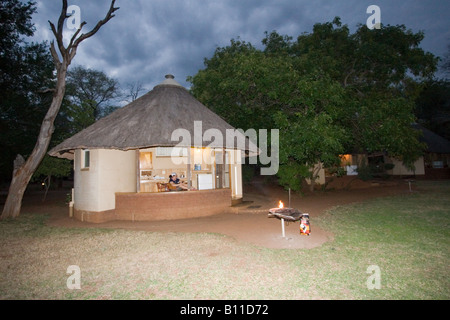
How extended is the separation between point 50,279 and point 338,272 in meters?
4.94

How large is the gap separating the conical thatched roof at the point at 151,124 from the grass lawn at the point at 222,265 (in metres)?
3.25

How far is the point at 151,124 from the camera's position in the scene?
9859mm

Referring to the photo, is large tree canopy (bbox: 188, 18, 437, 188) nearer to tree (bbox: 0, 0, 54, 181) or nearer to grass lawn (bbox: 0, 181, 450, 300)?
grass lawn (bbox: 0, 181, 450, 300)

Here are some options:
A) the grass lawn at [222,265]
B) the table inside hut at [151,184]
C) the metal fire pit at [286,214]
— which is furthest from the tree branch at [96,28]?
the metal fire pit at [286,214]

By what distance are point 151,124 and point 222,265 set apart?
6.71 m

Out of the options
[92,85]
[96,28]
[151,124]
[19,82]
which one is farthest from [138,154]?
[92,85]

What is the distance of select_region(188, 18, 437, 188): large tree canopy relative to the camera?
36.0 feet

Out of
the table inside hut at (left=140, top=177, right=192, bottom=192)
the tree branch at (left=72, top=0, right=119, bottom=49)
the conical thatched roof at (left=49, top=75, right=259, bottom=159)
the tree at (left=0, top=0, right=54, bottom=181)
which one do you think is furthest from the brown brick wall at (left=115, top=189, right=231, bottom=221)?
the tree at (left=0, top=0, right=54, bottom=181)

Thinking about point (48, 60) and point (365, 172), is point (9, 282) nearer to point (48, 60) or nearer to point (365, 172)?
point (48, 60)

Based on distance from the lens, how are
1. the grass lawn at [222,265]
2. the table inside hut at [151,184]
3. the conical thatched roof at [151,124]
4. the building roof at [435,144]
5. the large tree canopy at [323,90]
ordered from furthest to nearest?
the building roof at [435,144] < the table inside hut at [151,184] < the large tree canopy at [323,90] < the conical thatched roof at [151,124] < the grass lawn at [222,265]

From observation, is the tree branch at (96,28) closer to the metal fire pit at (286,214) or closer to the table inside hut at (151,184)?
the table inside hut at (151,184)

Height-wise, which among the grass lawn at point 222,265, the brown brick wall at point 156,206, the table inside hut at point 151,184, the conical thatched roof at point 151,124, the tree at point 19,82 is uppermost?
the tree at point 19,82

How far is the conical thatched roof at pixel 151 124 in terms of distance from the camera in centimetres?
913
